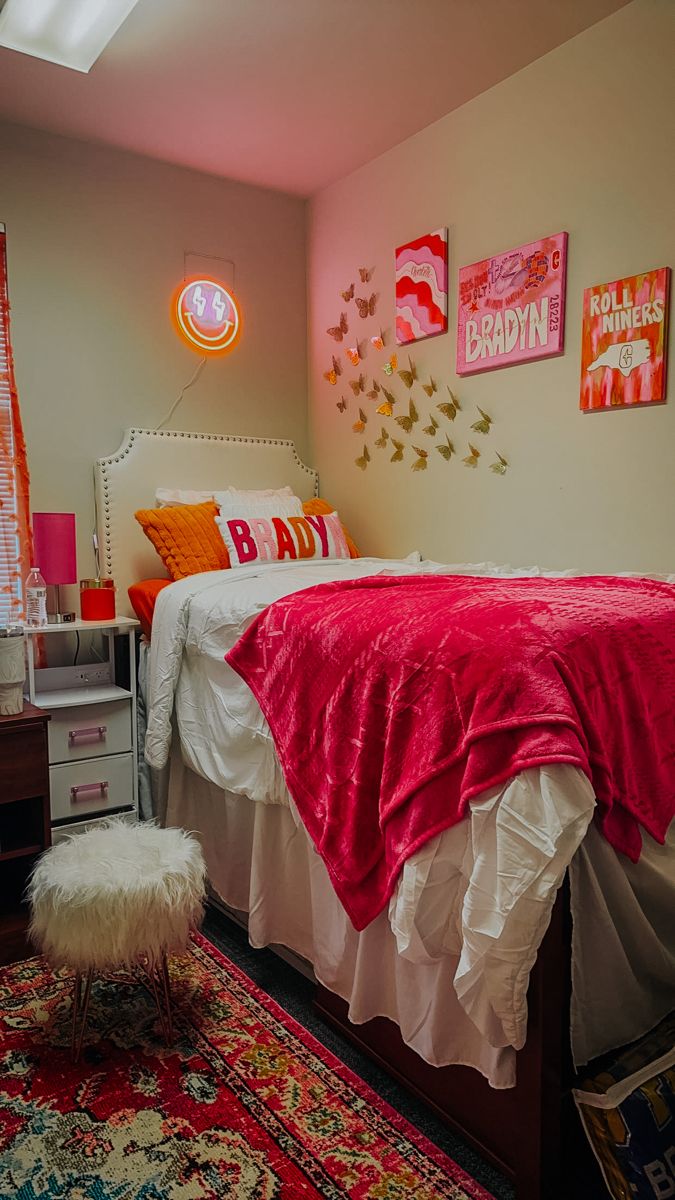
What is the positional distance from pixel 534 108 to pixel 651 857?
2.36m

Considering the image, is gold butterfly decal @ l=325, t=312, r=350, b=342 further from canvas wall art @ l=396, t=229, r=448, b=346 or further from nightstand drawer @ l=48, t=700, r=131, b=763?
nightstand drawer @ l=48, t=700, r=131, b=763

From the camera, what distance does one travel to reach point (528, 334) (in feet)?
8.55

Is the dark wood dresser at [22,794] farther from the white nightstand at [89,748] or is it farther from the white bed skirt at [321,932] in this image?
the white bed skirt at [321,932]

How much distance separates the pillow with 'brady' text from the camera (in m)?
2.85

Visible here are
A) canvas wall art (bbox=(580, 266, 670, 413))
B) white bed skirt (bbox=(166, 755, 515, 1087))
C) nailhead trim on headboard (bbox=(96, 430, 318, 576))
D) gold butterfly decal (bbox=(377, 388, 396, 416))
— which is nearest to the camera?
white bed skirt (bbox=(166, 755, 515, 1087))

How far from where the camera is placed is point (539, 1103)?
1222mm

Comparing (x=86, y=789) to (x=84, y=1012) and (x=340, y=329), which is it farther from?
(x=340, y=329)

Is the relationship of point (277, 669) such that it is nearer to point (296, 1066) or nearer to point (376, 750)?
point (376, 750)

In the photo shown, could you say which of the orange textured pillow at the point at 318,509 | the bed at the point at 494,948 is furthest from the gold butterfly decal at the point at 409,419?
the bed at the point at 494,948

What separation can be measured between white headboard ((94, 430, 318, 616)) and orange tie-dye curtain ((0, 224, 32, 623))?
29 centimetres

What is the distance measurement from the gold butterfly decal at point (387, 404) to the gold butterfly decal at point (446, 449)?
0.34 metres

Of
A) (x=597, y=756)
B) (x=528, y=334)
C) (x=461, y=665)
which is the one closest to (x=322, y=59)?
(x=528, y=334)

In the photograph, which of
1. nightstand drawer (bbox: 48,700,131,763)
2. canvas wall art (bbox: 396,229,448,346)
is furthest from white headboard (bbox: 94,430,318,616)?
canvas wall art (bbox: 396,229,448,346)

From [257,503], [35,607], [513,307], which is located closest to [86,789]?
[35,607]
